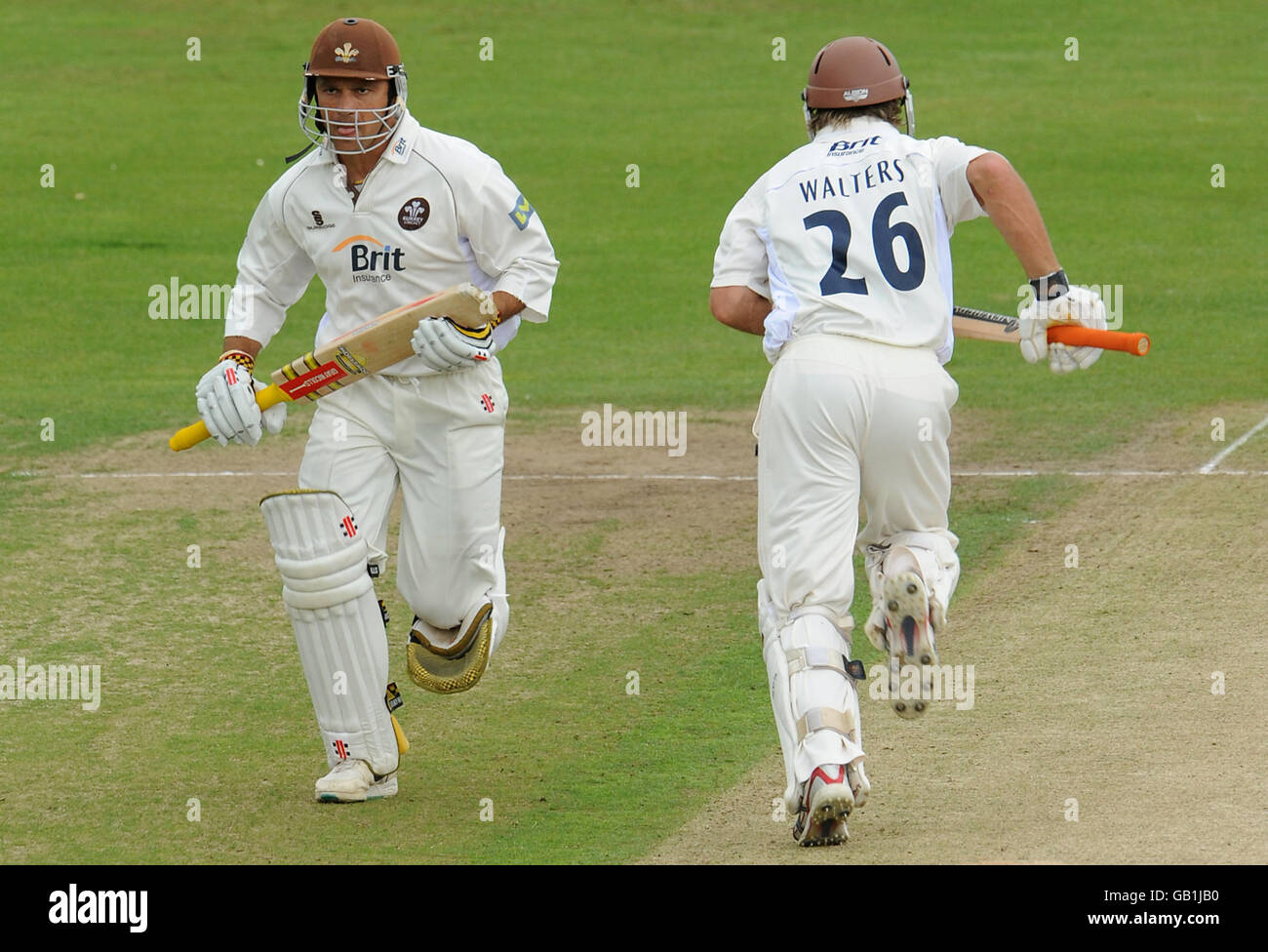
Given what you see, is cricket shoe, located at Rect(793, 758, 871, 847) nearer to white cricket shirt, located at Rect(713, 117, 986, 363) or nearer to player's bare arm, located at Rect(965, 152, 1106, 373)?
white cricket shirt, located at Rect(713, 117, 986, 363)

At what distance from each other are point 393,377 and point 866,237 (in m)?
1.57

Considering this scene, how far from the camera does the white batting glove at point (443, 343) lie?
18.4ft

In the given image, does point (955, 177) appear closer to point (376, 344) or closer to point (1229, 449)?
point (376, 344)

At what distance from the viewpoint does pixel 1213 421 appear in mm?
10383

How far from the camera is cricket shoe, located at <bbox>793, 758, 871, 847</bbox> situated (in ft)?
15.6

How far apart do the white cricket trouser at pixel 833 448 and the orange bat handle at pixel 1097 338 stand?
35cm

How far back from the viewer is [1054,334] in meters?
5.27

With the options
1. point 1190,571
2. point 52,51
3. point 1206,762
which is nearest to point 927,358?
point 1206,762

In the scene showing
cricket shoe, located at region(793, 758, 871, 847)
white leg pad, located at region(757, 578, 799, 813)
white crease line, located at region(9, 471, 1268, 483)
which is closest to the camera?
cricket shoe, located at region(793, 758, 871, 847)

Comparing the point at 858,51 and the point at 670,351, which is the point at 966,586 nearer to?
the point at 858,51

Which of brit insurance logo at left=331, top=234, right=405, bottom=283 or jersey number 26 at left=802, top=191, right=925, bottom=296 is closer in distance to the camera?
jersey number 26 at left=802, top=191, right=925, bottom=296

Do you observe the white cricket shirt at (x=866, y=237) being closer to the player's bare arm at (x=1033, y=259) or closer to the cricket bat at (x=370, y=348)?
the player's bare arm at (x=1033, y=259)

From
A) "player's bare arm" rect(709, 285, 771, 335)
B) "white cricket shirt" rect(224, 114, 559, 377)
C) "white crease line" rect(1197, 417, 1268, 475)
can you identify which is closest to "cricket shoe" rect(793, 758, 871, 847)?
"player's bare arm" rect(709, 285, 771, 335)

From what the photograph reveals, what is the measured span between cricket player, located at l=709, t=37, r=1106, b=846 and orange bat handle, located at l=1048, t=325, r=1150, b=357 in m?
0.04
